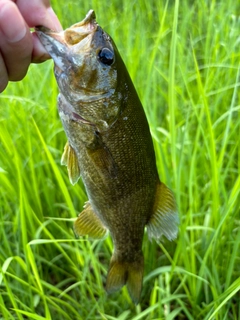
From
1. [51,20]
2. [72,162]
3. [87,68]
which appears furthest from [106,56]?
[72,162]

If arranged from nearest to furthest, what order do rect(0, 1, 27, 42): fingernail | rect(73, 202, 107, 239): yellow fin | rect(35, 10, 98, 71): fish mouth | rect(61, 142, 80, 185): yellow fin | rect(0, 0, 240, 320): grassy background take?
rect(0, 1, 27, 42): fingernail
rect(35, 10, 98, 71): fish mouth
rect(61, 142, 80, 185): yellow fin
rect(73, 202, 107, 239): yellow fin
rect(0, 0, 240, 320): grassy background

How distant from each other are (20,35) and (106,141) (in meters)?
0.32

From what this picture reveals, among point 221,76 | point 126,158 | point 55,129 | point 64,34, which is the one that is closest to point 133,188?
point 126,158

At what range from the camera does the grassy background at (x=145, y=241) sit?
1.46 meters

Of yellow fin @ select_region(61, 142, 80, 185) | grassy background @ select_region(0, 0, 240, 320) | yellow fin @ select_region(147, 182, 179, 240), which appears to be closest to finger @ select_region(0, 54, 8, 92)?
yellow fin @ select_region(61, 142, 80, 185)

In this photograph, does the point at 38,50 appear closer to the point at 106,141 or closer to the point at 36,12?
the point at 36,12

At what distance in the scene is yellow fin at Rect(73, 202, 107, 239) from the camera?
1.31 m

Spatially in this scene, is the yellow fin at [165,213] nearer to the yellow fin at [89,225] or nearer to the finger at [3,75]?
the yellow fin at [89,225]

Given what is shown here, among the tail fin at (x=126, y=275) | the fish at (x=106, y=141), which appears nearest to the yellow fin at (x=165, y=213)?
the fish at (x=106, y=141)

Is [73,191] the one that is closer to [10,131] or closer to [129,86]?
[10,131]

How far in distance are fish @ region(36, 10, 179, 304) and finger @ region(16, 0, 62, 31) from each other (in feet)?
0.17

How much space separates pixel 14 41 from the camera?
961mm

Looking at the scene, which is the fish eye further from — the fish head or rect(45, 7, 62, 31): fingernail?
rect(45, 7, 62, 31): fingernail

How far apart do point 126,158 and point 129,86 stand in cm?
18
